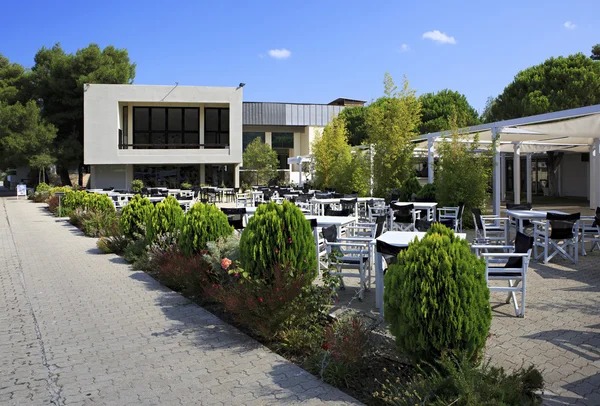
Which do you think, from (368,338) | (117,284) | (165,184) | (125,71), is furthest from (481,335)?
(125,71)

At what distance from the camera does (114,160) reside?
29484 mm

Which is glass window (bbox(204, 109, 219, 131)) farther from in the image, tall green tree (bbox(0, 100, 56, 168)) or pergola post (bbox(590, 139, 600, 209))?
pergola post (bbox(590, 139, 600, 209))

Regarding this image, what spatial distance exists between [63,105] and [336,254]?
3528 centimetres

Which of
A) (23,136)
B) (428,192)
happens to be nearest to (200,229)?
(428,192)

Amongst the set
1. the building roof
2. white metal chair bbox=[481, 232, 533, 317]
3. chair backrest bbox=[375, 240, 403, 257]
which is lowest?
white metal chair bbox=[481, 232, 533, 317]

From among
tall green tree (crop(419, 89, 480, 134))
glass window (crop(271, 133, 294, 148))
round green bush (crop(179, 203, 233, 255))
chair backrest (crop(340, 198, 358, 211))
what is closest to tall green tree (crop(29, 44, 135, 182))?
glass window (crop(271, 133, 294, 148))

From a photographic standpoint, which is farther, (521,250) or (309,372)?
(521,250)

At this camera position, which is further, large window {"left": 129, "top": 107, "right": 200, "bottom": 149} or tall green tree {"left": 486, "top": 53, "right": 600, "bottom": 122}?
large window {"left": 129, "top": 107, "right": 200, "bottom": 149}

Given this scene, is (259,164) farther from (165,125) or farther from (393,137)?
(393,137)

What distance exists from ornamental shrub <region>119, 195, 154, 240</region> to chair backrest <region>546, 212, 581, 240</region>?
21.6 feet

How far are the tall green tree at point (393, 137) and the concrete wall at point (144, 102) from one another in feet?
47.0

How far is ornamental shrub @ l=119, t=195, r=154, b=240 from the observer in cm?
924

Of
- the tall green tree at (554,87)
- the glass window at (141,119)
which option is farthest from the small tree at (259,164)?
the tall green tree at (554,87)

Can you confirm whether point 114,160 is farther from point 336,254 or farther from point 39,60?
point 336,254
